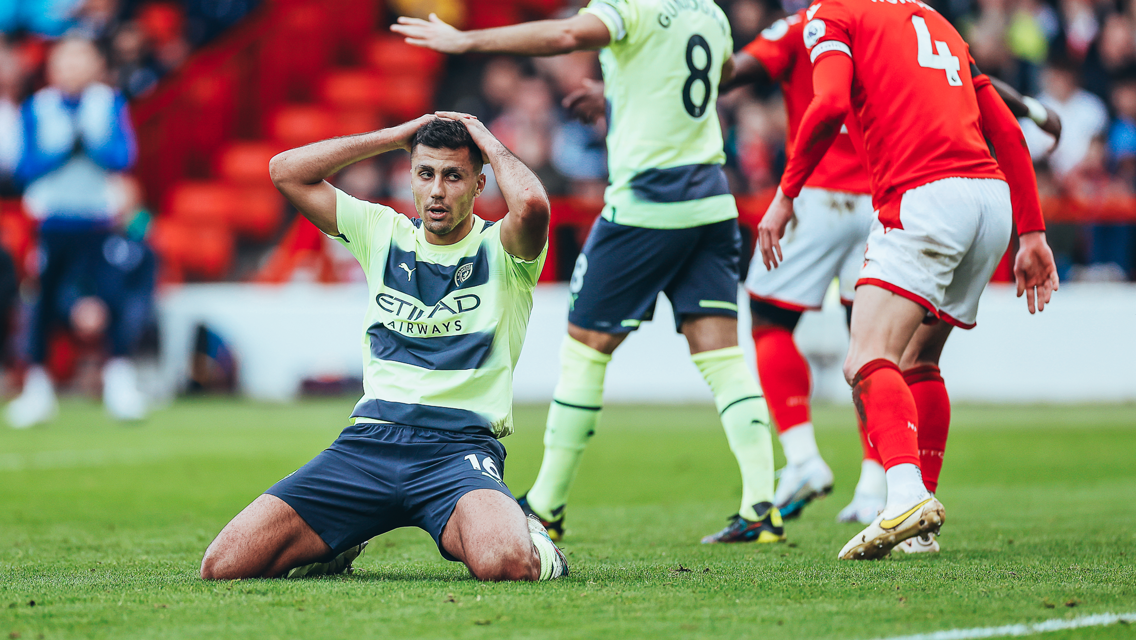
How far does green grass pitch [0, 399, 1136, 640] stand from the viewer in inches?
120

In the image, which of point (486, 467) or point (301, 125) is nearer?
point (486, 467)

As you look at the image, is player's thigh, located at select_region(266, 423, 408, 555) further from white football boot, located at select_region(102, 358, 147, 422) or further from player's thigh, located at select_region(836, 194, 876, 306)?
white football boot, located at select_region(102, 358, 147, 422)

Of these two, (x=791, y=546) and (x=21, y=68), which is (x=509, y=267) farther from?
(x=21, y=68)

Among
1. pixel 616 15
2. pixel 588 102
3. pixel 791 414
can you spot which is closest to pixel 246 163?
pixel 588 102

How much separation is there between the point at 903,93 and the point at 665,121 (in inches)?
39.6

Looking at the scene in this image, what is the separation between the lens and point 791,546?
4.62 meters

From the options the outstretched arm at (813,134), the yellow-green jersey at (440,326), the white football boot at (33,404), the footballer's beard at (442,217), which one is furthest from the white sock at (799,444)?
the white football boot at (33,404)

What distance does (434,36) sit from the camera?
168 inches

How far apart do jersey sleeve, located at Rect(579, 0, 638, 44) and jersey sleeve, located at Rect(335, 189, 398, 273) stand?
3.72 ft

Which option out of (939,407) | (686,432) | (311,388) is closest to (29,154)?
(311,388)

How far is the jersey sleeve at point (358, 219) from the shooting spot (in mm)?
→ 4207

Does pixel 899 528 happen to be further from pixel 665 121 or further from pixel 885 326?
pixel 665 121

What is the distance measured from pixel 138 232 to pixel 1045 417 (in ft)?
26.5

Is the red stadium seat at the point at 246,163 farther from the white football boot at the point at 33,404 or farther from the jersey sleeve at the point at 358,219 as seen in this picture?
the jersey sleeve at the point at 358,219
